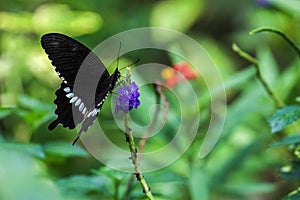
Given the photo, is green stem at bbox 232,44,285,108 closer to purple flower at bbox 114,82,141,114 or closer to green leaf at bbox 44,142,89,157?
purple flower at bbox 114,82,141,114

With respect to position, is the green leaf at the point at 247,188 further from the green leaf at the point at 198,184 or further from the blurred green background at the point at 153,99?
the green leaf at the point at 198,184

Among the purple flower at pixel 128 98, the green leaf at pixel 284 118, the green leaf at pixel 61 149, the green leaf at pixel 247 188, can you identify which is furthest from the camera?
the green leaf at pixel 247 188

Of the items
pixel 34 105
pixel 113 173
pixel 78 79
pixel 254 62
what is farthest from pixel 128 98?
pixel 34 105

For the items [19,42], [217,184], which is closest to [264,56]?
[217,184]

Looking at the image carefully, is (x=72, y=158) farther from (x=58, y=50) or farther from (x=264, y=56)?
(x=58, y=50)

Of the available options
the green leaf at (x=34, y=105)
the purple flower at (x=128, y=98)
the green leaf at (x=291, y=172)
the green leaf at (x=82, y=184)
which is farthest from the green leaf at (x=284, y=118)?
the green leaf at (x=34, y=105)

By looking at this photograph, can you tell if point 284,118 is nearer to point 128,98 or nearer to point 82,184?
point 128,98
